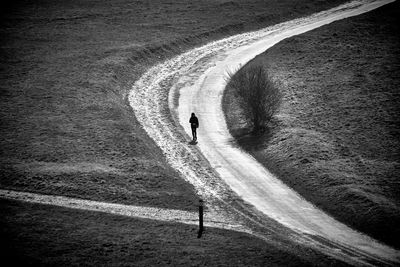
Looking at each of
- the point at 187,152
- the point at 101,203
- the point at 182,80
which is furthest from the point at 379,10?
the point at 101,203

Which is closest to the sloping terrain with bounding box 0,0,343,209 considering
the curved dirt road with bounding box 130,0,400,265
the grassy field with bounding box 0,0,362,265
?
the grassy field with bounding box 0,0,362,265

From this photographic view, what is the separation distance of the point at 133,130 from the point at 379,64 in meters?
24.8

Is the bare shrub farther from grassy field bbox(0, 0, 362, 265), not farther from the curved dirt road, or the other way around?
grassy field bbox(0, 0, 362, 265)

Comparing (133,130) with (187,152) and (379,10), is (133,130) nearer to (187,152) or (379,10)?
(187,152)

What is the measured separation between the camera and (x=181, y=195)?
74.2 feet

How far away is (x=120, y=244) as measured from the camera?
58.9 feet

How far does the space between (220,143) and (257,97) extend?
442 centimetres

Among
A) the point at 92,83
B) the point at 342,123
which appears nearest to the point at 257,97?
the point at 342,123

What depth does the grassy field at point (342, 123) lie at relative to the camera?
838 inches

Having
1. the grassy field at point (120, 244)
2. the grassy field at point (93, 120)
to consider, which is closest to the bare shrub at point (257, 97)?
the grassy field at point (93, 120)

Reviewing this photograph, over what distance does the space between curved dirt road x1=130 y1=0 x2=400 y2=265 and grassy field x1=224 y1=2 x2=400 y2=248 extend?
1105mm

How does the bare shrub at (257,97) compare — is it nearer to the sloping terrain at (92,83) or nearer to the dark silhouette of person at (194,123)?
the dark silhouette of person at (194,123)

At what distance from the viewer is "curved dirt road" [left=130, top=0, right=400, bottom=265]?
18750 millimetres

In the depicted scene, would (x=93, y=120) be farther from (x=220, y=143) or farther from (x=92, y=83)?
(x=220, y=143)
